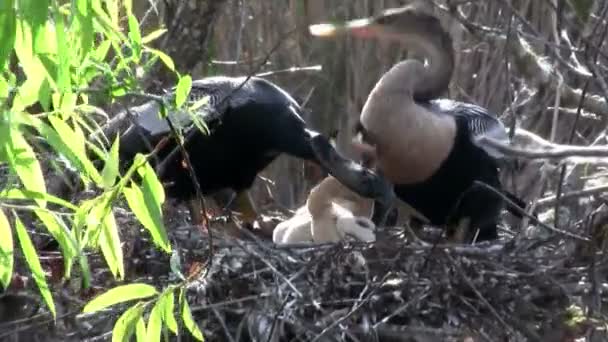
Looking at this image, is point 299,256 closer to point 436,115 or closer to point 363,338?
point 363,338

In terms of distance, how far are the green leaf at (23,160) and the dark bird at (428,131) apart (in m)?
2.51

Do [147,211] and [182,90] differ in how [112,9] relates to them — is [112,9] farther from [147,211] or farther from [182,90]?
[147,211]

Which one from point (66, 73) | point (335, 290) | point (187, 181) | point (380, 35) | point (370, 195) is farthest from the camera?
point (380, 35)

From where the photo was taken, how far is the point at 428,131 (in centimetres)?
404

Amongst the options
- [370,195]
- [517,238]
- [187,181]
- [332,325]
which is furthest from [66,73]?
[187,181]

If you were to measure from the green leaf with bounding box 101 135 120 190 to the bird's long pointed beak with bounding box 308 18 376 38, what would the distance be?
2.76m

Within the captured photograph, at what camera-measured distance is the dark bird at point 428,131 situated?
3.98m

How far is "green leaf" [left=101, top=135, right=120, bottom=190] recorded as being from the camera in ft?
4.84

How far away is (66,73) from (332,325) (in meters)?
1.16

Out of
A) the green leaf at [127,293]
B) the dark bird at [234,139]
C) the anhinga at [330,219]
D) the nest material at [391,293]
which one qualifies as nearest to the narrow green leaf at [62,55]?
the green leaf at [127,293]

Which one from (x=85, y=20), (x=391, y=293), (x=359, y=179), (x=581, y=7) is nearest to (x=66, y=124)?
(x=85, y=20)

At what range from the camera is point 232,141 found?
405cm

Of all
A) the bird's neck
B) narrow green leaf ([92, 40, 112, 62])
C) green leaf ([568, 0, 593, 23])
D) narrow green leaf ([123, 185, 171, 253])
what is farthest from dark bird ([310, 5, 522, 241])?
narrow green leaf ([123, 185, 171, 253])

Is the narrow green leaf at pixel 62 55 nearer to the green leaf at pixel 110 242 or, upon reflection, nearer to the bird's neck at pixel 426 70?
the green leaf at pixel 110 242
